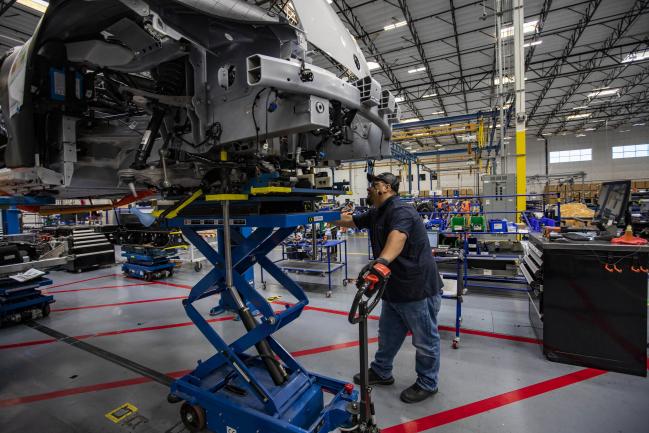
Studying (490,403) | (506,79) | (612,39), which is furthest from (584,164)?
(490,403)

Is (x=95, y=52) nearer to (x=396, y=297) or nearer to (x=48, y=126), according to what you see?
(x=48, y=126)

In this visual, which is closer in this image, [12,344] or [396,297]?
[396,297]

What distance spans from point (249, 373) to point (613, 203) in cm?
371

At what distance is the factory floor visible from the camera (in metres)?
2.17

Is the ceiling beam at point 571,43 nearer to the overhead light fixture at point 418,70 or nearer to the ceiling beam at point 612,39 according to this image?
the ceiling beam at point 612,39

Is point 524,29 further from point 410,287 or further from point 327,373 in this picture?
point 327,373

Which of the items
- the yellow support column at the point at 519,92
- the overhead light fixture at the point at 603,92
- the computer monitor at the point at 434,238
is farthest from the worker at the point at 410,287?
the overhead light fixture at the point at 603,92

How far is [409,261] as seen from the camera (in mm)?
2336

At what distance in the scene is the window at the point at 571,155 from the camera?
22172 mm

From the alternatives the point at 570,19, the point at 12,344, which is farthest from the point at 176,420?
the point at 570,19

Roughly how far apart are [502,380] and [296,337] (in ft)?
6.67

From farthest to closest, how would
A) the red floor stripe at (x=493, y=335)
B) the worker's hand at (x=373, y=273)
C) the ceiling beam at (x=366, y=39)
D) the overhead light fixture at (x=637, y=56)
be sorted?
the overhead light fixture at (x=637, y=56)
the ceiling beam at (x=366, y=39)
the red floor stripe at (x=493, y=335)
the worker's hand at (x=373, y=273)

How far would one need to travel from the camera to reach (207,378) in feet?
7.51

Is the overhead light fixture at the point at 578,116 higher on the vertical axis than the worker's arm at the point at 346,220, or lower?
higher
